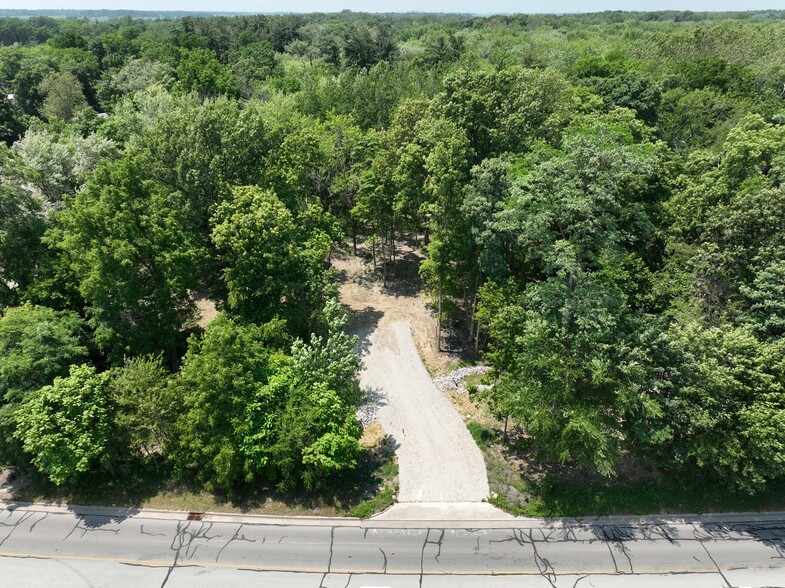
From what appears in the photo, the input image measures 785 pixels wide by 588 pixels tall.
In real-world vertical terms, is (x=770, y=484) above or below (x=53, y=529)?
above

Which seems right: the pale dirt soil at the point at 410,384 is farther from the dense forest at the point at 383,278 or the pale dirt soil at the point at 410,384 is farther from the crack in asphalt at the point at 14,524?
the crack in asphalt at the point at 14,524

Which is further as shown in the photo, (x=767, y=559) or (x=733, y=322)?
(x=733, y=322)

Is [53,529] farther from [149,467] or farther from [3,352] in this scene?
[3,352]

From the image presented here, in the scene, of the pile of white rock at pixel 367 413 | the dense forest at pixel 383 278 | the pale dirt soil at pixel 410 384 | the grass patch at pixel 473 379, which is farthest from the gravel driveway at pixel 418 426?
the dense forest at pixel 383 278

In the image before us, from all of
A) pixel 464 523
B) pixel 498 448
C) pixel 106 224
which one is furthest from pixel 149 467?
pixel 498 448

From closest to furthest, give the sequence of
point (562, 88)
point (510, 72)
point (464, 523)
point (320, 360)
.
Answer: point (464, 523)
point (320, 360)
point (510, 72)
point (562, 88)

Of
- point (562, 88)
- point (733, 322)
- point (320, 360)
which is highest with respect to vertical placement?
point (562, 88)
